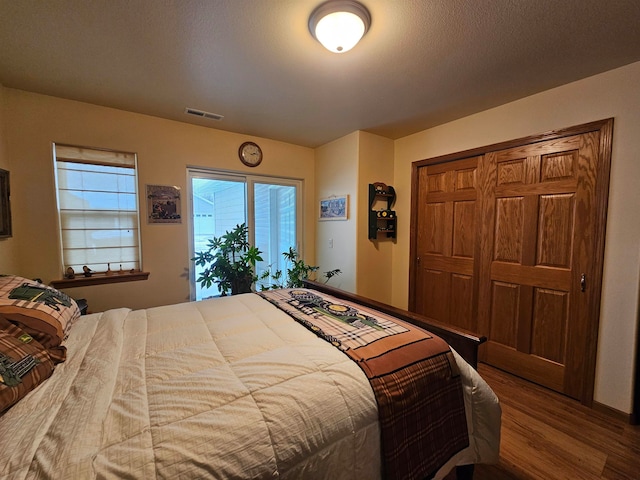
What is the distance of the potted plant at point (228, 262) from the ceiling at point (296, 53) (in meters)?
1.31

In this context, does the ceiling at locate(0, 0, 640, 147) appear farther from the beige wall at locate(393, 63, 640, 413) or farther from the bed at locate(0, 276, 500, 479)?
the bed at locate(0, 276, 500, 479)

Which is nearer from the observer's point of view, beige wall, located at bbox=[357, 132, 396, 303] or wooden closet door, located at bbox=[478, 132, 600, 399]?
wooden closet door, located at bbox=[478, 132, 600, 399]

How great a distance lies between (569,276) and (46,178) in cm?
428

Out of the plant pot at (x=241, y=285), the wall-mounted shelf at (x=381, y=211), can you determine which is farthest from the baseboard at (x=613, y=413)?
the plant pot at (x=241, y=285)

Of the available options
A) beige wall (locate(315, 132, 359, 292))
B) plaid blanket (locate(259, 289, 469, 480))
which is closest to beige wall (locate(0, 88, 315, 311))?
beige wall (locate(315, 132, 359, 292))

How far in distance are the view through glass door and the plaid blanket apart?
2.12 metres

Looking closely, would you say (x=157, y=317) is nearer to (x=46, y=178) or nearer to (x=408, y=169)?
(x=46, y=178)

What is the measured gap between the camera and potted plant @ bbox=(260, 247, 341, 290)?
3.20 m

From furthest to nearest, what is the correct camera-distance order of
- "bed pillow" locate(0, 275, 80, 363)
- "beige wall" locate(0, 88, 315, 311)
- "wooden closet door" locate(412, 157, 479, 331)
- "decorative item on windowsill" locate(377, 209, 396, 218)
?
"decorative item on windowsill" locate(377, 209, 396, 218)
"wooden closet door" locate(412, 157, 479, 331)
"beige wall" locate(0, 88, 315, 311)
"bed pillow" locate(0, 275, 80, 363)

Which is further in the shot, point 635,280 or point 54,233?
point 54,233

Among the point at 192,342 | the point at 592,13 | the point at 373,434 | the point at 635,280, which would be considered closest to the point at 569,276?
the point at 635,280

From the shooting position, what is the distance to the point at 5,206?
1926mm

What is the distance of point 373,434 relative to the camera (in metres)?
0.93

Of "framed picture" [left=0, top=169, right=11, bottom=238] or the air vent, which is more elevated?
the air vent
